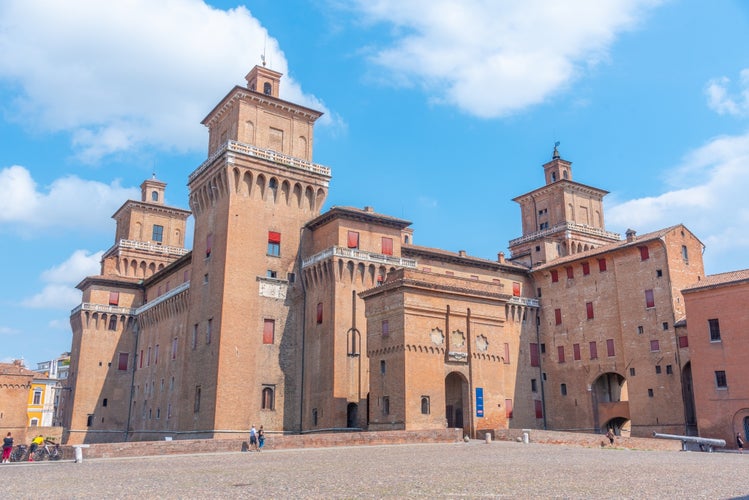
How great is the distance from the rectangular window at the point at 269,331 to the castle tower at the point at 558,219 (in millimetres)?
29891

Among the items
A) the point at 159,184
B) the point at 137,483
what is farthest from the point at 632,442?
the point at 159,184

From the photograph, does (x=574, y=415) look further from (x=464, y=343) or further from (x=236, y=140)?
(x=236, y=140)

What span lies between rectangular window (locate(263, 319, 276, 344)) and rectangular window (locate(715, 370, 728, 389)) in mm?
29130

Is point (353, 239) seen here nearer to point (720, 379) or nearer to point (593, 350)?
point (593, 350)

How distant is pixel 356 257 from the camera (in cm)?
4606

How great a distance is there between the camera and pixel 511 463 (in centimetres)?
2208

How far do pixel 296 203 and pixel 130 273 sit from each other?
28.8 meters

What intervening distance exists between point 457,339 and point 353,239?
37.0 feet

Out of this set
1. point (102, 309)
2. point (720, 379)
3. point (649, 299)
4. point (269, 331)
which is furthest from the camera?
point (102, 309)

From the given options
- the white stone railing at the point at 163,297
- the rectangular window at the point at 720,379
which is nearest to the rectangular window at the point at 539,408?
the rectangular window at the point at 720,379

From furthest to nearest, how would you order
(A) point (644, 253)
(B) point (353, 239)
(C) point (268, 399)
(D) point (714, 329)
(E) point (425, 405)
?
(A) point (644, 253), (B) point (353, 239), (C) point (268, 399), (D) point (714, 329), (E) point (425, 405)

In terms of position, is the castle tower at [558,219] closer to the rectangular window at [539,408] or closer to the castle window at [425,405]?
the rectangular window at [539,408]

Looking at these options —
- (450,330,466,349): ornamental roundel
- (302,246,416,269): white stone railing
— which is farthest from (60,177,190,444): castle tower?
(450,330,466,349): ornamental roundel

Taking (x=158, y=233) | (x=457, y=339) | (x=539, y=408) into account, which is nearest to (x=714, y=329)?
(x=457, y=339)
